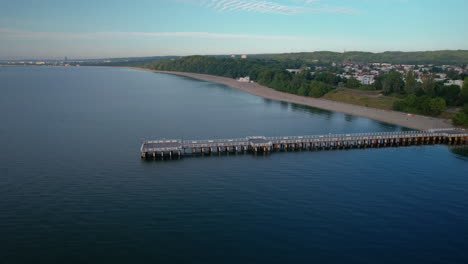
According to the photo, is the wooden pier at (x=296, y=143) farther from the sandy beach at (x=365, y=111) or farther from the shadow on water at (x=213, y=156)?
the sandy beach at (x=365, y=111)

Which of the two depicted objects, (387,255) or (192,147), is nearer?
(387,255)

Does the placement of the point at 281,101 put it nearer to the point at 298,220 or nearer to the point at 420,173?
the point at 420,173

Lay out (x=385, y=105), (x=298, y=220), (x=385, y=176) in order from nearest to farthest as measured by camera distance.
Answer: (x=298, y=220)
(x=385, y=176)
(x=385, y=105)

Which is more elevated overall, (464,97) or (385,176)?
(464,97)

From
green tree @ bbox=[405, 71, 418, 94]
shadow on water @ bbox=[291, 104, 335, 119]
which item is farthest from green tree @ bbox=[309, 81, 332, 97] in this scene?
green tree @ bbox=[405, 71, 418, 94]

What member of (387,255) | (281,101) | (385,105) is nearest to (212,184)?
(387,255)
